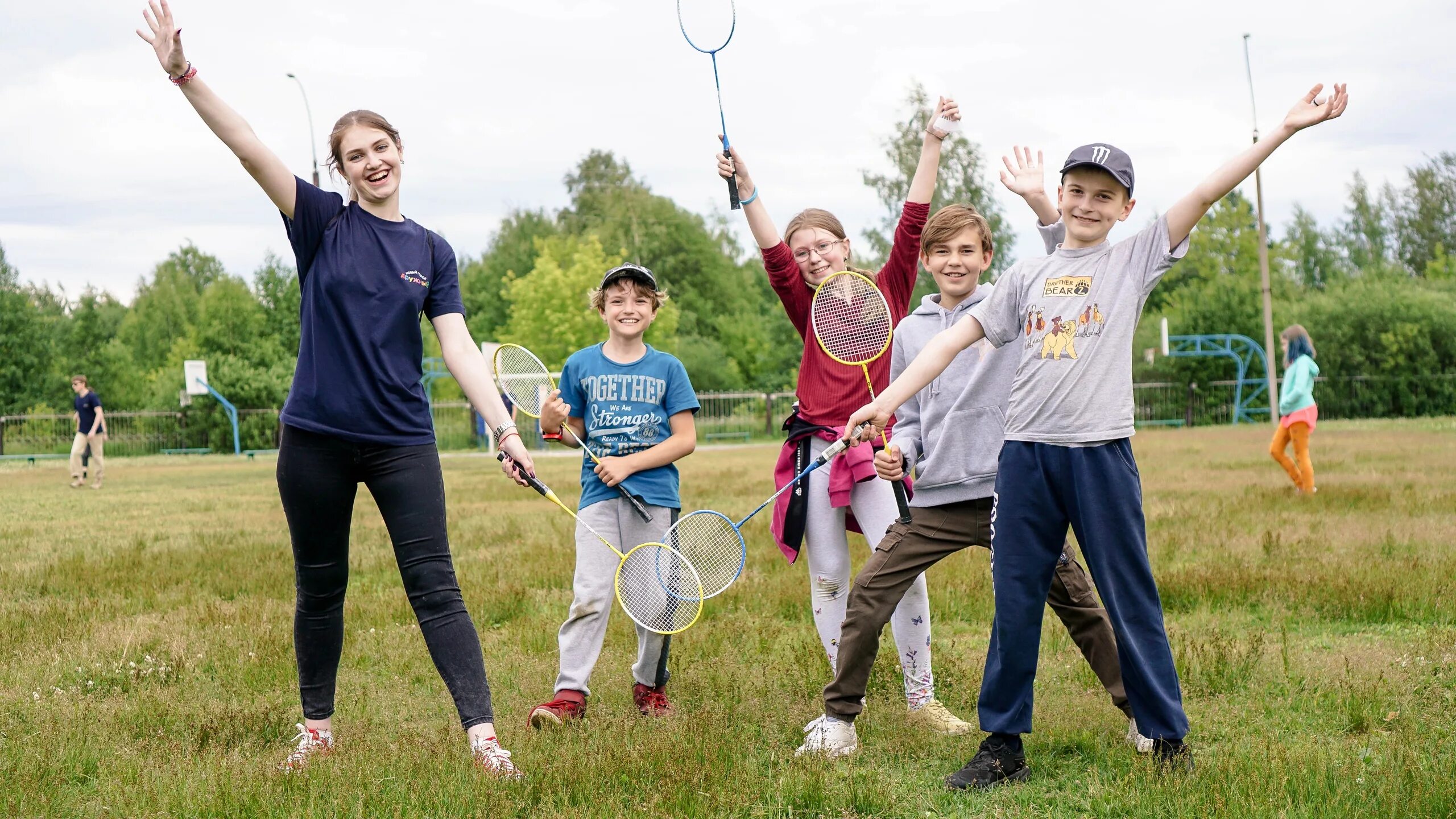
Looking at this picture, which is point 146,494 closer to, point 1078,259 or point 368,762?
point 368,762

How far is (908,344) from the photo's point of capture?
519cm

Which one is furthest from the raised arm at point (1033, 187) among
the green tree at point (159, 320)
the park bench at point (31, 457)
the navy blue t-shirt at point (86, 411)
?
the green tree at point (159, 320)

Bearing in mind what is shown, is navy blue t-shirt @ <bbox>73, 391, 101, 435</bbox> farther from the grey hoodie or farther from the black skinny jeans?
the grey hoodie

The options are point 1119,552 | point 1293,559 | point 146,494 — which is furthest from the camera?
point 146,494

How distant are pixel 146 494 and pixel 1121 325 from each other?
19400 mm

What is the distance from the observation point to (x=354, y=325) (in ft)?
14.1

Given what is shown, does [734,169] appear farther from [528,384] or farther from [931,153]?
[528,384]

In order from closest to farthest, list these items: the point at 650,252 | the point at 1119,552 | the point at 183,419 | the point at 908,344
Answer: the point at 1119,552, the point at 908,344, the point at 183,419, the point at 650,252

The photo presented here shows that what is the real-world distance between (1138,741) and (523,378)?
3.45 m

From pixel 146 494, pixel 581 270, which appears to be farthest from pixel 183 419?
pixel 146 494

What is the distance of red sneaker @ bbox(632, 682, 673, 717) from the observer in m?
5.36

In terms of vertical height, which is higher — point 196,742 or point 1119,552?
point 1119,552

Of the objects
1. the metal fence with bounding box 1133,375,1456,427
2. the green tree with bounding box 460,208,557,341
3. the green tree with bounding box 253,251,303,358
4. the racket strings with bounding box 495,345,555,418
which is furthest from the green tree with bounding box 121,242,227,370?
the racket strings with bounding box 495,345,555,418

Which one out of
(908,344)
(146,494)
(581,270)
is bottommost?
(146,494)
